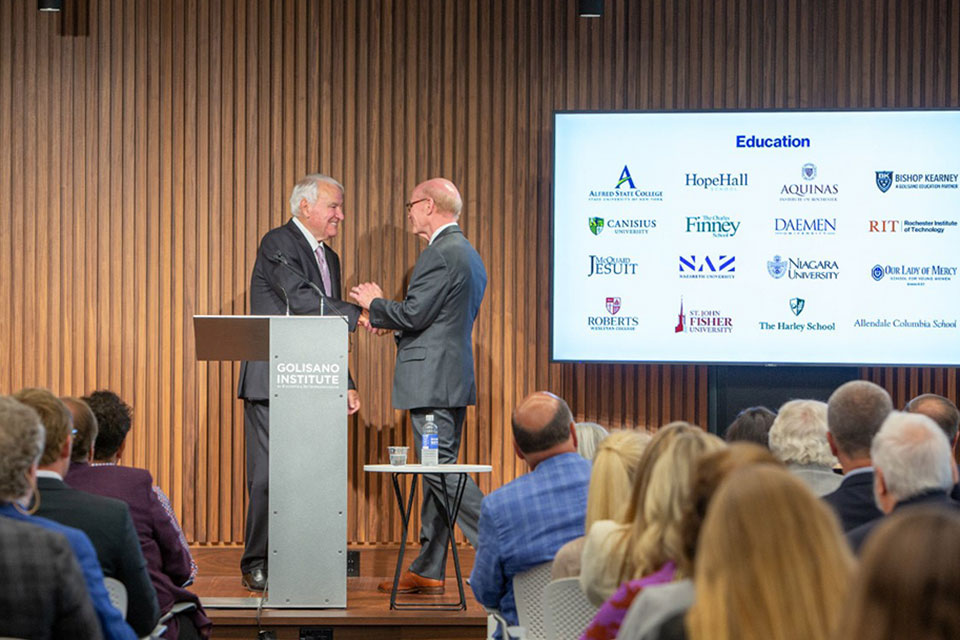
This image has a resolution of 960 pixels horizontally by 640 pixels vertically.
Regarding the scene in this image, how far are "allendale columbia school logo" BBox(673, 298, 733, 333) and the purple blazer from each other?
3.55 meters

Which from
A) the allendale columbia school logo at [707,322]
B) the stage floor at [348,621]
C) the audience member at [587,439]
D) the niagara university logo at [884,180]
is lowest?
the stage floor at [348,621]

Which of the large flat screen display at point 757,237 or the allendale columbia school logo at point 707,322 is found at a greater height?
the large flat screen display at point 757,237

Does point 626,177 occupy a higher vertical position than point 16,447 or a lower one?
higher

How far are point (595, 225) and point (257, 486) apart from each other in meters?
2.35

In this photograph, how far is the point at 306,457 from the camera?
517 cm

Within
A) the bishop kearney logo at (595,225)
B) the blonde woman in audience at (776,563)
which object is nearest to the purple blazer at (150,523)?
the blonde woman in audience at (776,563)

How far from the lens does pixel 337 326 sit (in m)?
5.21

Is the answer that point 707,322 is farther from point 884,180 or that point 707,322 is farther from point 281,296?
point 281,296

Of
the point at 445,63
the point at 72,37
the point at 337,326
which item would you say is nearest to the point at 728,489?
the point at 337,326

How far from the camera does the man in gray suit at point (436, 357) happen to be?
576cm

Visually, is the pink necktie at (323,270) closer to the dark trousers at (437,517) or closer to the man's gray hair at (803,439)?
the dark trousers at (437,517)

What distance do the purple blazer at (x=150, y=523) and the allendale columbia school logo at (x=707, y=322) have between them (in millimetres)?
3548

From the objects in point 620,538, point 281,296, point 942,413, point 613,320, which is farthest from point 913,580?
point 613,320

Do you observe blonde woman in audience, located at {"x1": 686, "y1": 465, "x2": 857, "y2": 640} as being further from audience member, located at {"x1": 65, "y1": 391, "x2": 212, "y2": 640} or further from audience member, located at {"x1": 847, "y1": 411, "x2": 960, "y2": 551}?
audience member, located at {"x1": 65, "y1": 391, "x2": 212, "y2": 640}
